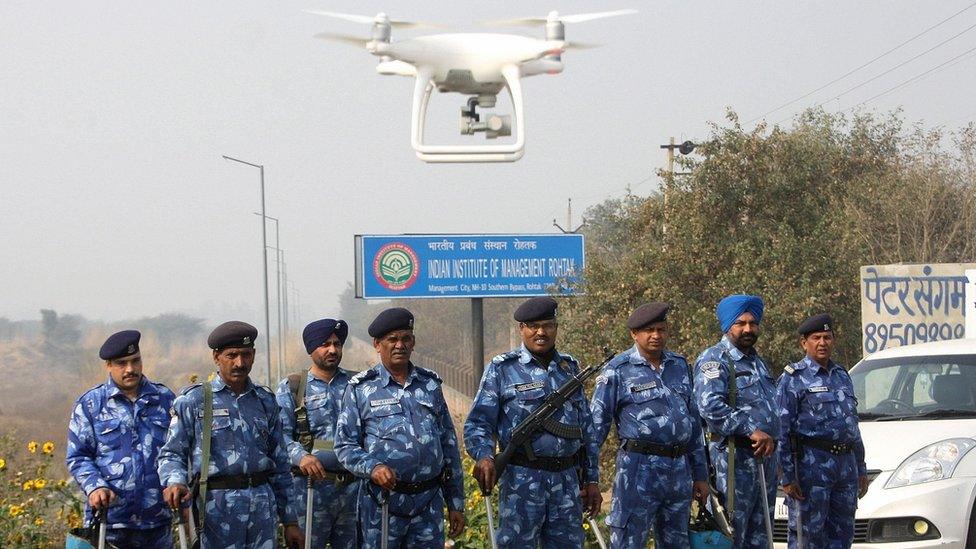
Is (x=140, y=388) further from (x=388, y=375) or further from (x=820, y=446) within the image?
(x=820, y=446)

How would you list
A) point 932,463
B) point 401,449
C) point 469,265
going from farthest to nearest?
point 469,265 → point 932,463 → point 401,449

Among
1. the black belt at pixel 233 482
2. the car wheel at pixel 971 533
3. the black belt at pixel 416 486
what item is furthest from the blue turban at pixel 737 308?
the black belt at pixel 233 482

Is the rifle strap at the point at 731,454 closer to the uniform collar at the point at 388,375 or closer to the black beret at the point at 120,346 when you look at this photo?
the uniform collar at the point at 388,375

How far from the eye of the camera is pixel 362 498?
6531 millimetres

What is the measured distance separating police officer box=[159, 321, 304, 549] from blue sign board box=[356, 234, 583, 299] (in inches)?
619

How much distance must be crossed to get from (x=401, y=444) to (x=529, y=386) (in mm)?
870

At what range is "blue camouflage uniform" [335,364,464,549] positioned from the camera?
20.8 feet

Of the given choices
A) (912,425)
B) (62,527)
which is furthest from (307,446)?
(912,425)

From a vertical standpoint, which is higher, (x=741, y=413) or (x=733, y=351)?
(x=733, y=351)

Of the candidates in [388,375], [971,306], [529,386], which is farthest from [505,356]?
[971,306]

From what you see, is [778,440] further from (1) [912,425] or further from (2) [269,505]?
(2) [269,505]

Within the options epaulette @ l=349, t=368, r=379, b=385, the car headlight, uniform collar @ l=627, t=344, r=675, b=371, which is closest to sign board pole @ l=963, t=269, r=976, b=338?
the car headlight

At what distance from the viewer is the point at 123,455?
6.62m

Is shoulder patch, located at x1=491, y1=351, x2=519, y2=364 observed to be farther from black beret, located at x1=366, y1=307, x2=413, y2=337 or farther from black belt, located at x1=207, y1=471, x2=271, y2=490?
black belt, located at x1=207, y1=471, x2=271, y2=490
